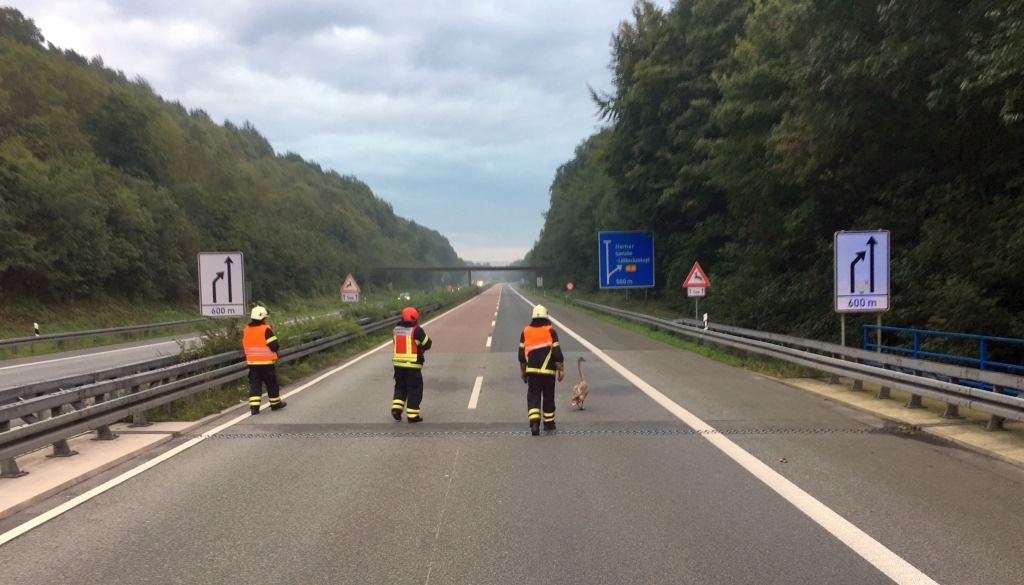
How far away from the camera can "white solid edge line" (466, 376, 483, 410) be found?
10383 mm

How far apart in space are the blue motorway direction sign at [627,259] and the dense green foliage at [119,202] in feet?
96.4

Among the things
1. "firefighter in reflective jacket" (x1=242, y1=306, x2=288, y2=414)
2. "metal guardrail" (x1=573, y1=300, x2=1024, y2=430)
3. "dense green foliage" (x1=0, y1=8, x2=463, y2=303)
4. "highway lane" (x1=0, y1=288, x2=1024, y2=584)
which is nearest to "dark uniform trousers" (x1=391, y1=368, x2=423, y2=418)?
"highway lane" (x1=0, y1=288, x2=1024, y2=584)

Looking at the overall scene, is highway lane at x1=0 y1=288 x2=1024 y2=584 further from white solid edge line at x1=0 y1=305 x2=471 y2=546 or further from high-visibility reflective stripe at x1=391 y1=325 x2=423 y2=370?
high-visibility reflective stripe at x1=391 y1=325 x2=423 y2=370

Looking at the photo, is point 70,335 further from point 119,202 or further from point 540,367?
point 540,367

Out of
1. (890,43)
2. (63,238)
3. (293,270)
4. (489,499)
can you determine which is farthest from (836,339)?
(293,270)

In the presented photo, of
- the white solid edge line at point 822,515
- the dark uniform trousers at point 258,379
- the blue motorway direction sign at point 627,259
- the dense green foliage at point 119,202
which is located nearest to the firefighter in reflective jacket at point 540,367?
the white solid edge line at point 822,515

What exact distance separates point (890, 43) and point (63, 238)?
40.8 metres

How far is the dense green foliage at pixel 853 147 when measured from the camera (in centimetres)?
1185

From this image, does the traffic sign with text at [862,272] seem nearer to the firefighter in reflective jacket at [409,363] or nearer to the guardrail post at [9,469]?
the firefighter in reflective jacket at [409,363]

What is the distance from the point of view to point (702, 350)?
60.6 feet

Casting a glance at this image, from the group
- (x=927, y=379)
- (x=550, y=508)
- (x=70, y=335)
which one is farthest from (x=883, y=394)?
Answer: (x=70, y=335)

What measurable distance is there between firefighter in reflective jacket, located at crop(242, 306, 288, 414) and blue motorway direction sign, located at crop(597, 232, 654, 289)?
22.4 meters

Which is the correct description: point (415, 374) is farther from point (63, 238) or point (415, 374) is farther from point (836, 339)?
point (63, 238)

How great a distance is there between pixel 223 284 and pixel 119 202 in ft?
128
